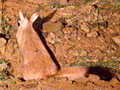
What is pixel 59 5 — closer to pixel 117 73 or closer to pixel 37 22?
pixel 37 22

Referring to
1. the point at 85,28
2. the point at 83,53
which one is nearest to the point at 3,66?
the point at 83,53

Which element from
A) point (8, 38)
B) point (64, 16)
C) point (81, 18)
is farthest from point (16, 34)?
point (81, 18)

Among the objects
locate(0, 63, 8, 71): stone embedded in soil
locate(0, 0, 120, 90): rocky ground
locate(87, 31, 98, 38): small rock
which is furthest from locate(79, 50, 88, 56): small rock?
locate(0, 63, 8, 71): stone embedded in soil

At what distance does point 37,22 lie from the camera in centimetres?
635

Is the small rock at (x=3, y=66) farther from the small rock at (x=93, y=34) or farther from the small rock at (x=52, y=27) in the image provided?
the small rock at (x=93, y=34)

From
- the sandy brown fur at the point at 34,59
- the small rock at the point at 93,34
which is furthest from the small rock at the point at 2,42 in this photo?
the small rock at the point at 93,34

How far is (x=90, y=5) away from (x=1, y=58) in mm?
3858

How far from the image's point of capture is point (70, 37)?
5672 mm

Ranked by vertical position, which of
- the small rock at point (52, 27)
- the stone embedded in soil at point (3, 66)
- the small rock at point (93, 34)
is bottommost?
the stone embedded in soil at point (3, 66)

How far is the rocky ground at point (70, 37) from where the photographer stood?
4.96 m

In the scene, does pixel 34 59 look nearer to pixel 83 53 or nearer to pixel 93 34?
pixel 83 53

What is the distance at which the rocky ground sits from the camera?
496 centimetres

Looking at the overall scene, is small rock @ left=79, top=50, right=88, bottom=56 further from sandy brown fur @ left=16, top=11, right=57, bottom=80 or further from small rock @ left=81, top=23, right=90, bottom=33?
sandy brown fur @ left=16, top=11, right=57, bottom=80

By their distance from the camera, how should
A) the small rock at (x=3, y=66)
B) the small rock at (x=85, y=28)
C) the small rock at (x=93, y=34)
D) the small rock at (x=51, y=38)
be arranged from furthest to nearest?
the small rock at (x=85, y=28)
the small rock at (x=93, y=34)
the small rock at (x=51, y=38)
the small rock at (x=3, y=66)
